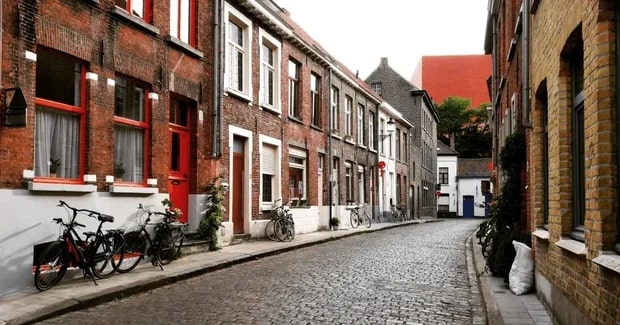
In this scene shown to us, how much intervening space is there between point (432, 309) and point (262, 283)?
301 centimetres

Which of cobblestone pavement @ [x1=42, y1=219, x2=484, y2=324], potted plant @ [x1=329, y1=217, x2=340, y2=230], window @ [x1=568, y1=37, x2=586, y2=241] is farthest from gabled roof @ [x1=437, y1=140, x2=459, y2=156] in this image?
window @ [x1=568, y1=37, x2=586, y2=241]

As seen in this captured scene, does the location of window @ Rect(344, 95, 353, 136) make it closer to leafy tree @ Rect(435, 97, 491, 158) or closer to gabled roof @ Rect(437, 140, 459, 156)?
gabled roof @ Rect(437, 140, 459, 156)

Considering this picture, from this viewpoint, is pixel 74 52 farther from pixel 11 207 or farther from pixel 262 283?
pixel 262 283

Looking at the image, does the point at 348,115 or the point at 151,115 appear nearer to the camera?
the point at 151,115

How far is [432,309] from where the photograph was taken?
7688 mm

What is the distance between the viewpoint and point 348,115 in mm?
27797

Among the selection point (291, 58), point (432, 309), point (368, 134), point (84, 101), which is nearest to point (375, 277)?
point (432, 309)

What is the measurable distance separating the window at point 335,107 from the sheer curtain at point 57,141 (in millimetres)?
15821

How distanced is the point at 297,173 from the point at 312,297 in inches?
518

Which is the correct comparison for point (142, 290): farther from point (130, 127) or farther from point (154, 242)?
point (130, 127)

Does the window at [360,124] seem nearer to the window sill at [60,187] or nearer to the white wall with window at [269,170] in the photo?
the white wall with window at [269,170]

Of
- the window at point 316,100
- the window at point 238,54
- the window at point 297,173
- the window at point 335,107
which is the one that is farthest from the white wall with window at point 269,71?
the window at point 335,107

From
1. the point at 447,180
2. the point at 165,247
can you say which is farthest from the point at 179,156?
the point at 447,180

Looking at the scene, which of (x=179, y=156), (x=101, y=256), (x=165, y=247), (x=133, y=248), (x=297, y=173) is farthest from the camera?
(x=297, y=173)
